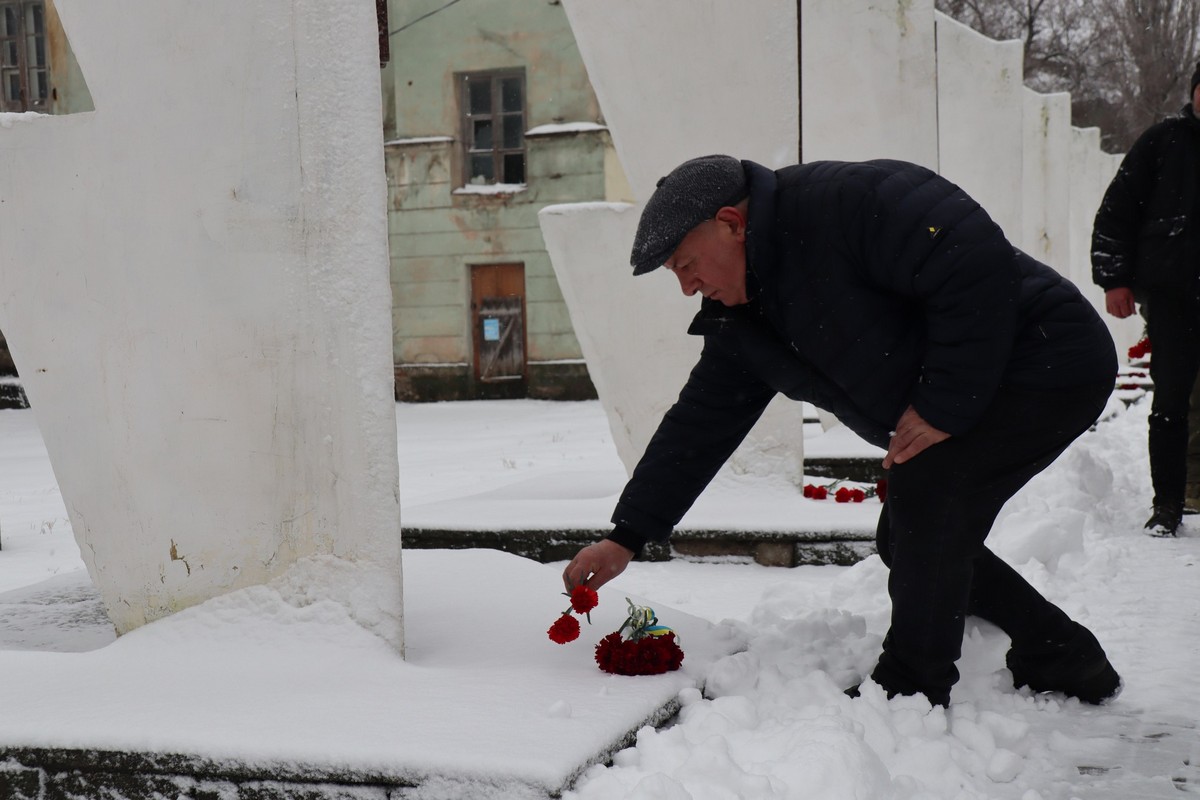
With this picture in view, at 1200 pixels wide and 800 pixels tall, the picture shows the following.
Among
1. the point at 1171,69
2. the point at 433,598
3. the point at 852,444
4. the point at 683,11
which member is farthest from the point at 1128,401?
the point at 1171,69

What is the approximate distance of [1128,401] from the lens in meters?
11.6

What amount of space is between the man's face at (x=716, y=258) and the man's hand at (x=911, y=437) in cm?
46

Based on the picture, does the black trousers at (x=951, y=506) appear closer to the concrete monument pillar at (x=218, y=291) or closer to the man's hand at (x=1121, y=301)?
the concrete monument pillar at (x=218, y=291)

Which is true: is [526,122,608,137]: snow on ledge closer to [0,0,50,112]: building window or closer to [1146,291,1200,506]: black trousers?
[0,0,50,112]: building window

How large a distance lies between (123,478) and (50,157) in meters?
0.82

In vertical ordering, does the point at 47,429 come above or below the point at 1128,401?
above

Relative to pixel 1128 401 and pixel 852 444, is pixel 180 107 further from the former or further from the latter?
pixel 1128 401

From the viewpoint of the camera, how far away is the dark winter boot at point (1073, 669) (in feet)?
10.1

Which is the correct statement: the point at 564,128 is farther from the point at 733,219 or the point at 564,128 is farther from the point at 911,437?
the point at 911,437

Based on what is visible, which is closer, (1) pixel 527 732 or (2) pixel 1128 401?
(1) pixel 527 732

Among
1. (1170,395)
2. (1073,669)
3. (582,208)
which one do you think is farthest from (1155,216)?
(1073,669)

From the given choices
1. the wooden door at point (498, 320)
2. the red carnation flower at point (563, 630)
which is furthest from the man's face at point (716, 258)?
the wooden door at point (498, 320)

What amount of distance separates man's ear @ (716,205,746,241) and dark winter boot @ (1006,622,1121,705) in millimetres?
1293

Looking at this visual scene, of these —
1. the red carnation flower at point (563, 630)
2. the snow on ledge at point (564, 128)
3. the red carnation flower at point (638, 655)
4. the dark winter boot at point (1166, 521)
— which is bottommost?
the dark winter boot at point (1166, 521)
